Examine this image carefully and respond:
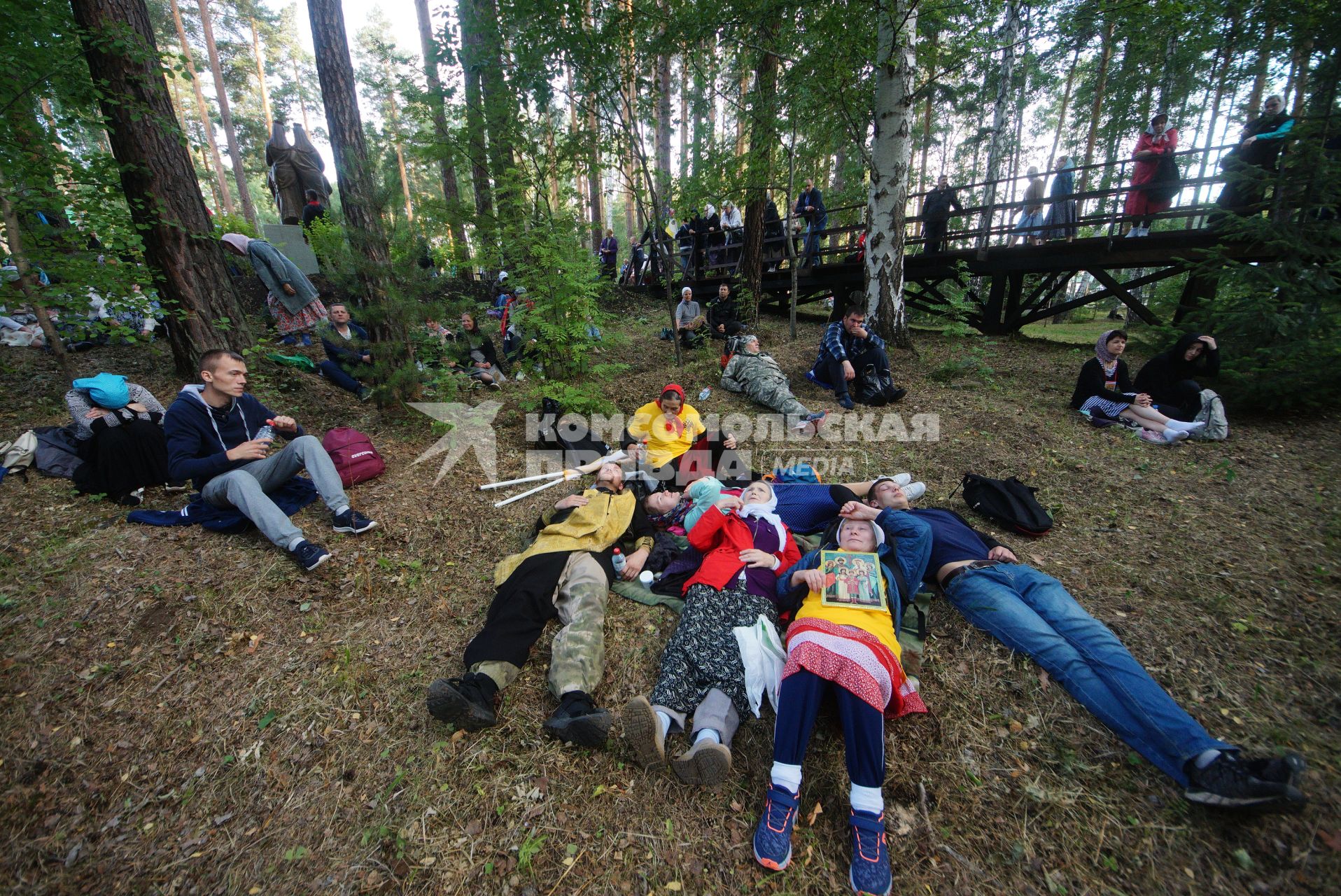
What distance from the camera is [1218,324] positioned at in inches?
221

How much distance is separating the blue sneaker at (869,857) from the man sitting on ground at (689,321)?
6902mm

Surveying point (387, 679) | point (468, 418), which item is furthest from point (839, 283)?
point (387, 679)

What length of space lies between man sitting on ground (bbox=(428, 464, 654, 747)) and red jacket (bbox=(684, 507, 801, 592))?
538 mm

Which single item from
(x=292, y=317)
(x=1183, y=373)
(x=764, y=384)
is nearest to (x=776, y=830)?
(x=764, y=384)

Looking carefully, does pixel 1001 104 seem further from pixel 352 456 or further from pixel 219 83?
pixel 219 83

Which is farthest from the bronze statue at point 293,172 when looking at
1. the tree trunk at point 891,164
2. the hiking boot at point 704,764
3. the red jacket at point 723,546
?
the hiking boot at point 704,764

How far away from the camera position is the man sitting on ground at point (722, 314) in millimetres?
→ 9031

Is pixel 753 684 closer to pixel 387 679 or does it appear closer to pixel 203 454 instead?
pixel 387 679

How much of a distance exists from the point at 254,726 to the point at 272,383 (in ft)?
14.9

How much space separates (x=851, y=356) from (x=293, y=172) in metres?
12.5

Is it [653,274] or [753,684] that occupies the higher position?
[653,274]

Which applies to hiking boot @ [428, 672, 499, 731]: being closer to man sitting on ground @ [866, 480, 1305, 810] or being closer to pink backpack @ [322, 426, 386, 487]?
pink backpack @ [322, 426, 386, 487]

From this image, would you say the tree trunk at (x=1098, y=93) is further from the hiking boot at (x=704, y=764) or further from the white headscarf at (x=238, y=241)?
the white headscarf at (x=238, y=241)

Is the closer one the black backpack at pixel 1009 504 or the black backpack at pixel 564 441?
the black backpack at pixel 1009 504
